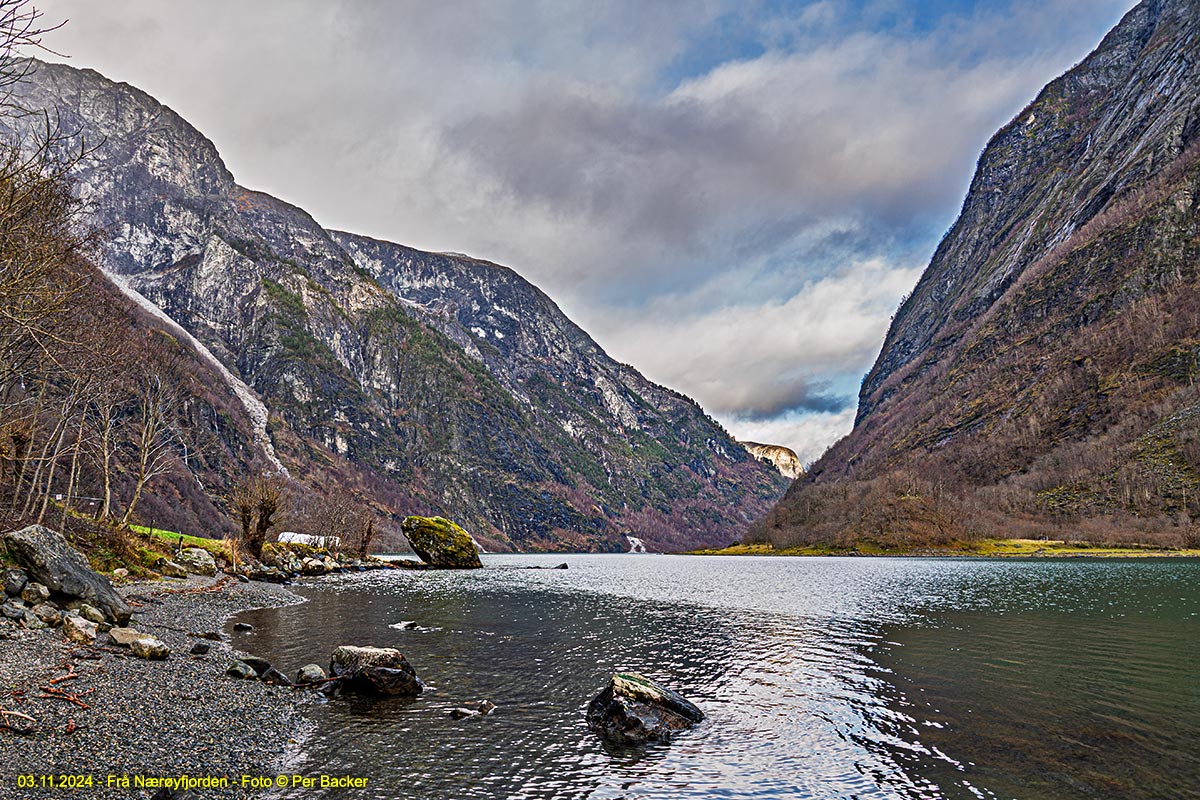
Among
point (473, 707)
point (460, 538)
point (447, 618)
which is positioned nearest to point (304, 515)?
point (460, 538)

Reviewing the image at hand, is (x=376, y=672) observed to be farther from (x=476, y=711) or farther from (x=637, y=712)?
(x=637, y=712)

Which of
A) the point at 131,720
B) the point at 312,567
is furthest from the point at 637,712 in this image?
the point at 312,567

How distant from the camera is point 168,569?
47.7 m

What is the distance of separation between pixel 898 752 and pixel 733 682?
8.90 metres

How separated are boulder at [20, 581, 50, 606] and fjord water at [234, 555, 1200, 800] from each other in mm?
7985

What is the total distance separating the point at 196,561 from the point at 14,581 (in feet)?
124

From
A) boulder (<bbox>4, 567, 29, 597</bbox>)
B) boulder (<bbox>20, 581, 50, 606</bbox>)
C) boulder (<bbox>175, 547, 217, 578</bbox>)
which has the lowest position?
boulder (<bbox>175, 547, 217, 578</bbox>)

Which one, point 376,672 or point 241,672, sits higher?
point 376,672

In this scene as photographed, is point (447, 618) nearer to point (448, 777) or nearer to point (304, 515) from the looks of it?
point (448, 777)

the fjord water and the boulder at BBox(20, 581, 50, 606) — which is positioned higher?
the boulder at BBox(20, 581, 50, 606)

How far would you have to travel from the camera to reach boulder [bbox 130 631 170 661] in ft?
68.2

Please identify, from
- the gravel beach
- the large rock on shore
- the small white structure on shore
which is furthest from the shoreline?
the large rock on shore

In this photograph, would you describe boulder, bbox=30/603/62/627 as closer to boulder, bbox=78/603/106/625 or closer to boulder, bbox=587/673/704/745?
boulder, bbox=78/603/106/625

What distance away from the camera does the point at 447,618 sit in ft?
140
